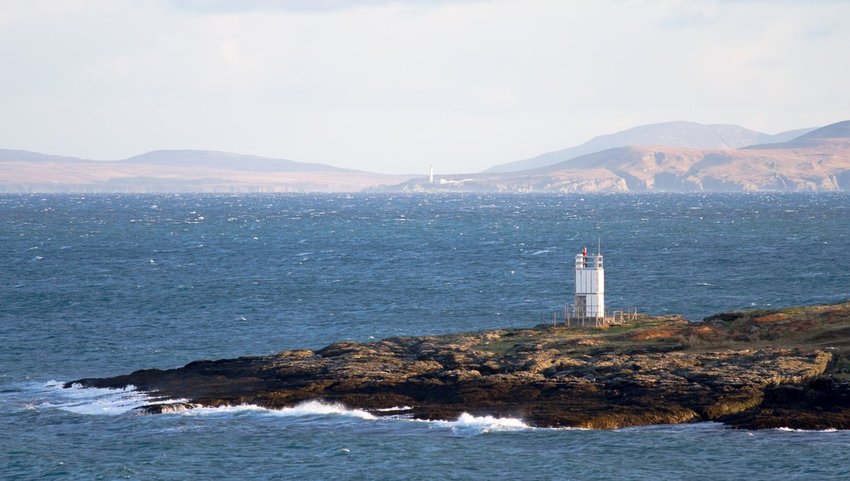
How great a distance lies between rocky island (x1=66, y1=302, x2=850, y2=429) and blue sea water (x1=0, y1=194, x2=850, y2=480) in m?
1.09

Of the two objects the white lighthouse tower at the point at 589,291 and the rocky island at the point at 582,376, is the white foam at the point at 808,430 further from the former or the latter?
the white lighthouse tower at the point at 589,291

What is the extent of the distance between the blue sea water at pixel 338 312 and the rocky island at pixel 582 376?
1088mm

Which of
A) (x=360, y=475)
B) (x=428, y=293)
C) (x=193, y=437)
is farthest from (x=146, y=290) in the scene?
(x=360, y=475)

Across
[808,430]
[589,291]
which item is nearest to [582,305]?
[589,291]

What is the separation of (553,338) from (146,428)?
17.9m

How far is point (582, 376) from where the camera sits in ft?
157

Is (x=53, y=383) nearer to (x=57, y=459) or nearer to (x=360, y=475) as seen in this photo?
(x=57, y=459)

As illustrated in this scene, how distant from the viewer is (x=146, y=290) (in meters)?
96.2

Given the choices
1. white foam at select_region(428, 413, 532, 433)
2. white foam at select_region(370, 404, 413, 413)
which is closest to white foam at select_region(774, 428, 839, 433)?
white foam at select_region(428, 413, 532, 433)

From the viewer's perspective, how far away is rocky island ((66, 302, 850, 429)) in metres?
43.4

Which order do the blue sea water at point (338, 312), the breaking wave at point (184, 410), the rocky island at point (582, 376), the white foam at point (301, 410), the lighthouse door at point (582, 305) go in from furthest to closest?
the lighthouse door at point (582, 305), the white foam at point (301, 410), the breaking wave at point (184, 410), the rocky island at point (582, 376), the blue sea water at point (338, 312)

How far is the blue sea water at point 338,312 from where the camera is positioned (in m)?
39.6

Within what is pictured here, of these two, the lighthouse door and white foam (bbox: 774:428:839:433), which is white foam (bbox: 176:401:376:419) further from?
the lighthouse door

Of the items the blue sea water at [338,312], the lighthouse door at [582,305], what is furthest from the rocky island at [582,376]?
the lighthouse door at [582,305]
